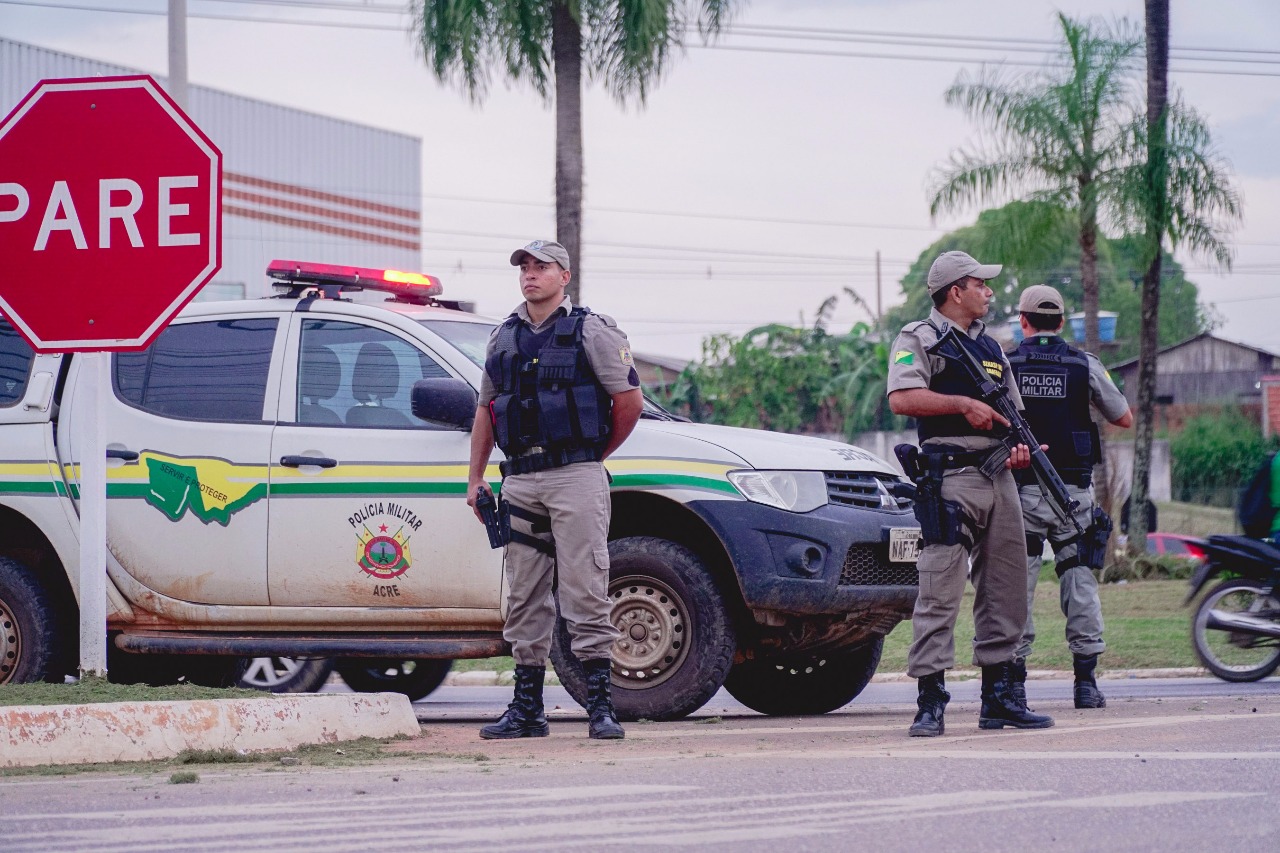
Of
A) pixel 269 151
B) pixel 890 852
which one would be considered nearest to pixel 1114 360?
pixel 269 151

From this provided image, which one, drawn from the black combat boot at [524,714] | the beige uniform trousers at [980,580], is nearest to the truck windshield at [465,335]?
the black combat boot at [524,714]

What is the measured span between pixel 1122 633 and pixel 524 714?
7.35 m

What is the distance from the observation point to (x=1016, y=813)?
4.61 m

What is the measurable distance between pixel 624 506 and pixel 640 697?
2.68ft

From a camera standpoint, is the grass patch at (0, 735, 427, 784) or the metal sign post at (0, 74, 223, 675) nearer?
the grass patch at (0, 735, 427, 784)

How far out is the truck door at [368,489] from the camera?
24.7ft

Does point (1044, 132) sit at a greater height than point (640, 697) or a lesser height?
greater

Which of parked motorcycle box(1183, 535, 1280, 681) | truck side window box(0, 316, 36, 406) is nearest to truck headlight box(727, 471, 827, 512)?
truck side window box(0, 316, 36, 406)

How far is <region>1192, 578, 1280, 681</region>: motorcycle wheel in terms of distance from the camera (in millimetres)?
10086

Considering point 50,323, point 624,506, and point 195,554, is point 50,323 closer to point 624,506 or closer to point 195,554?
point 195,554

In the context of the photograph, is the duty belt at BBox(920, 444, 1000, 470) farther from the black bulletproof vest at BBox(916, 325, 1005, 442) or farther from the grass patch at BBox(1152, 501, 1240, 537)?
the grass patch at BBox(1152, 501, 1240, 537)

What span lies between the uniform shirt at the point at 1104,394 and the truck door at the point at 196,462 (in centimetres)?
375

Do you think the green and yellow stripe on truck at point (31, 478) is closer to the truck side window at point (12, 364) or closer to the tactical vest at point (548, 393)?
the truck side window at point (12, 364)

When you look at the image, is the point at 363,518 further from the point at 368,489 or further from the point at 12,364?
the point at 12,364
